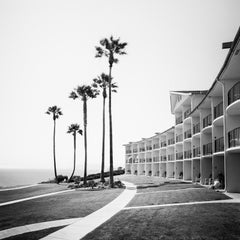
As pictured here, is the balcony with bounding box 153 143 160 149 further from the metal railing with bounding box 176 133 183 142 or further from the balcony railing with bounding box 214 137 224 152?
the balcony railing with bounding box 214 137 224 152

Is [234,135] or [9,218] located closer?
[9,218]

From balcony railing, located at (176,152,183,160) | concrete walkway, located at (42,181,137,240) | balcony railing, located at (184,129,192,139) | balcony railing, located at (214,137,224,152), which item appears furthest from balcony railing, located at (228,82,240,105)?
balcony railing, located at (176,152,183,160)

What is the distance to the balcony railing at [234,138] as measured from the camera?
21.8 meters

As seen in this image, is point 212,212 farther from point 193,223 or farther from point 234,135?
point 234,135

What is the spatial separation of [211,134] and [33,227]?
24.9 m

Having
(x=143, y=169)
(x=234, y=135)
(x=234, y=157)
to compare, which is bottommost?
(x=143, y=169)

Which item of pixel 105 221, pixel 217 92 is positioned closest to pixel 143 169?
pixel 217 92

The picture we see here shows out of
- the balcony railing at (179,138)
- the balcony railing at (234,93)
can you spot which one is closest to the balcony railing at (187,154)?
the balcony railing at (179,138)

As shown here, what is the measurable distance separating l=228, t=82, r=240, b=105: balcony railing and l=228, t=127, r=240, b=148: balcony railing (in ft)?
7.51

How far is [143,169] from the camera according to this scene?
72812 millimetres

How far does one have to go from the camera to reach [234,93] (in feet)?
73.9

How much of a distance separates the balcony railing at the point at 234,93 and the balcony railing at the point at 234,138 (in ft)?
7.51

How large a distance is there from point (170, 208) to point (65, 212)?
5.85 m

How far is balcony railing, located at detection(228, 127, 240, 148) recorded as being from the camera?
859 inches
